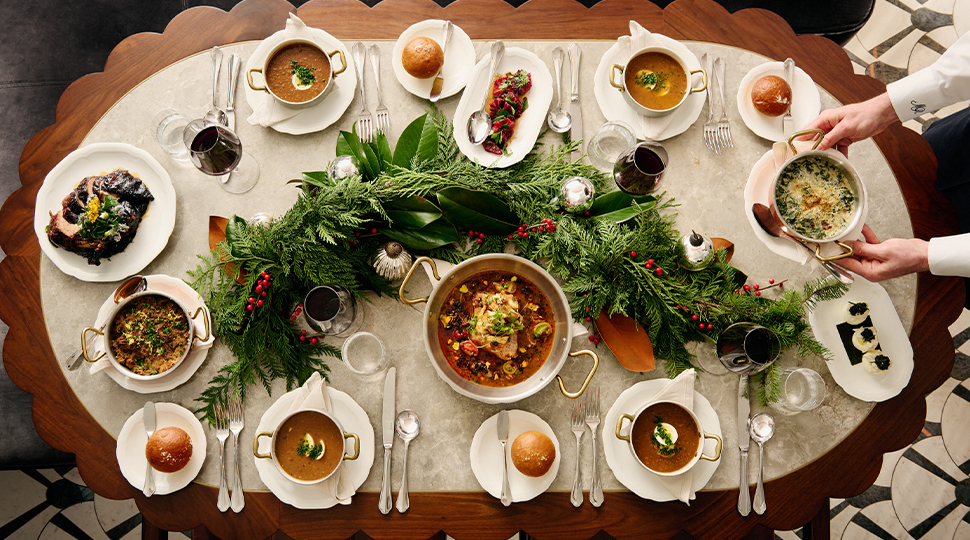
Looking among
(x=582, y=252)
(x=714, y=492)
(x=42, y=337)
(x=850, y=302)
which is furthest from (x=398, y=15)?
(x=714, y=492)

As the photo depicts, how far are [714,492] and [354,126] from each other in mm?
1908

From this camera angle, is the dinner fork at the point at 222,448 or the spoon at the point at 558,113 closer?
the dinner fork at the point at 222,448

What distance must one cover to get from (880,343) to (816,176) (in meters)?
0.69

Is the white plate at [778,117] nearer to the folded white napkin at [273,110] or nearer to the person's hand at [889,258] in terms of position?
the person's hand at [889,258]

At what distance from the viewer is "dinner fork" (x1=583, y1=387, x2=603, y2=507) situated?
71.7 inches

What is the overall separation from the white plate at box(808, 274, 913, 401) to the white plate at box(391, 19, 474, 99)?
1.63 metres

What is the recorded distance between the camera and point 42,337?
1.95 meters

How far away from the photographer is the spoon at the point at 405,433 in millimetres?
1825

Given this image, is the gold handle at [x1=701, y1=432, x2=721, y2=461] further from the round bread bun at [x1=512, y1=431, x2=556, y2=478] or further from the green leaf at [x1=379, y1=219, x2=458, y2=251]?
the green leaf at [x1=379, y1=219, x2=458, y2=251]

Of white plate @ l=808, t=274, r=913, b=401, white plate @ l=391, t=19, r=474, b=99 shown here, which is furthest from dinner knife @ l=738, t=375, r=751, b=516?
white plate @ l=391, t=19, r=474, b=99

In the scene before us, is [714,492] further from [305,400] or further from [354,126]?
[354,126]

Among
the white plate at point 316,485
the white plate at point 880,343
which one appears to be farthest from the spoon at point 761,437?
the white plate at point 316,485

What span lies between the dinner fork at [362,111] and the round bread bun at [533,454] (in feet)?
4.24

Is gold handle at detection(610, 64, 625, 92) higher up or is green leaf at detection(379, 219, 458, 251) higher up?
gold handle at detection(610, 64, 625, 92)
